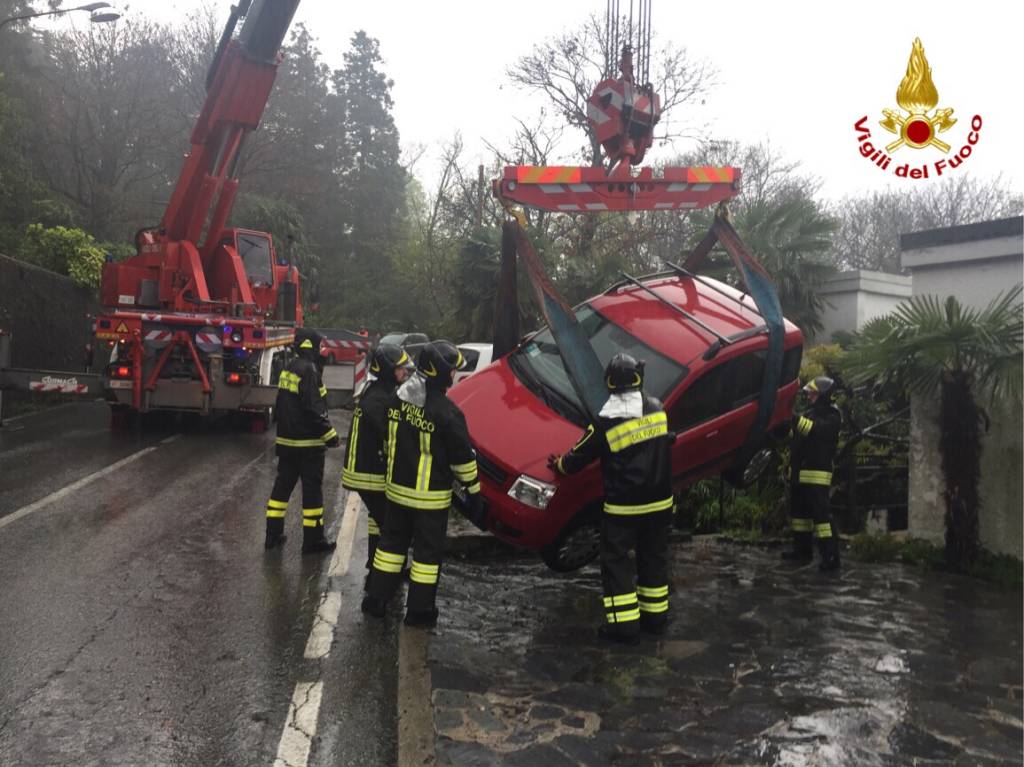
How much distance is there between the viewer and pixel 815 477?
22.9 ft

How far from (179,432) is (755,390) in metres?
9.13

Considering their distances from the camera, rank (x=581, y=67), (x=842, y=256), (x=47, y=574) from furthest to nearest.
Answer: (x=842, y=256) → (x=581, y=67) → (x=47, y=574)

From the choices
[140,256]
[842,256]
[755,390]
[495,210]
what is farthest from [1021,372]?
[842,256]

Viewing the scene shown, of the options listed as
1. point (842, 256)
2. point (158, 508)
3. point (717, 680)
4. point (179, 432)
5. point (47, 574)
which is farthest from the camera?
point (842, 256)

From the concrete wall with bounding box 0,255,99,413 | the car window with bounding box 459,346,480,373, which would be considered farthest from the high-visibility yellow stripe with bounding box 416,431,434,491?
the concrete wall with bounding box 0,255,99,413

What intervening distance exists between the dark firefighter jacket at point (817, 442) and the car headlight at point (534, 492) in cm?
252

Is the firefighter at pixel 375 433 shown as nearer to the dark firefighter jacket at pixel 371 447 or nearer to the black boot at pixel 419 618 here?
the dark firefighter jacket at pixel 371 447

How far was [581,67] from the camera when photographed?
25484mm

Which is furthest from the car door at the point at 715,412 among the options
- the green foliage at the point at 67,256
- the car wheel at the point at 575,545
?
the green foliage at the point at 67,256

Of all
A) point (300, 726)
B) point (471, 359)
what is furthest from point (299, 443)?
point (471, 359)

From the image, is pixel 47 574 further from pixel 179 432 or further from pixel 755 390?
pixel 179 432

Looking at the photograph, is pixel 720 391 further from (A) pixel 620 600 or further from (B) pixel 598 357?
(A) pixel 620 600

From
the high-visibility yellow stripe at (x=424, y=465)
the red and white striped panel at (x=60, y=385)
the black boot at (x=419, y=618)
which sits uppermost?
the red and white striped panel at (x=60, y=385)

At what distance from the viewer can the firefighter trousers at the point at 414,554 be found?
5195 mm
